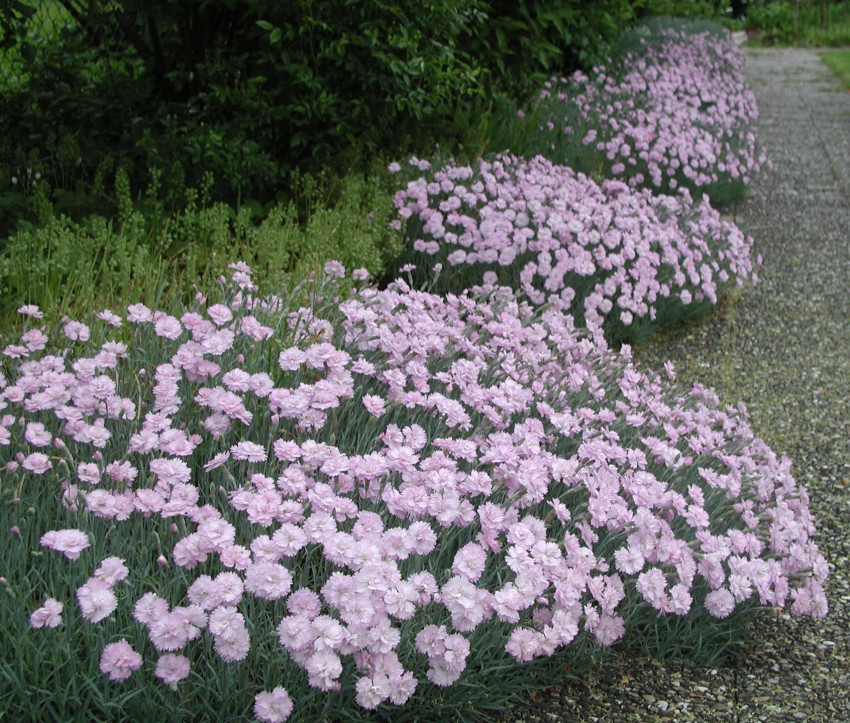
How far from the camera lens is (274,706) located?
5.57 ft

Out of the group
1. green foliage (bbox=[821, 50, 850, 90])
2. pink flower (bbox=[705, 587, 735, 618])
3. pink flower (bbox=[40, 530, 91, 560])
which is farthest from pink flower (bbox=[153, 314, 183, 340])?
green foliage (bbox=[821, 50, 850, 90])

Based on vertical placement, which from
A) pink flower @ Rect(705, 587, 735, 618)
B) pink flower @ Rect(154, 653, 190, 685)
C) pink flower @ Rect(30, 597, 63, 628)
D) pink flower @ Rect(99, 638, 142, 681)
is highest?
pink flower @ Rect(30, 597, 63, 628)

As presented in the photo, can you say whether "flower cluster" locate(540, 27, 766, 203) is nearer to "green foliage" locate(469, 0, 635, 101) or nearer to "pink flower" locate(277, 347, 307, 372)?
"green foliage" locate(469, 0, 635, 101)

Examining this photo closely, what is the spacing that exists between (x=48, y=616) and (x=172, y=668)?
0.85 feet

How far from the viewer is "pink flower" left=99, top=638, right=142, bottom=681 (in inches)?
64.7

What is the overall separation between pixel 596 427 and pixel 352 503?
42.6 inches

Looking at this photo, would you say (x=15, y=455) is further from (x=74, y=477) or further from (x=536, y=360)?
(x=536, y=360)

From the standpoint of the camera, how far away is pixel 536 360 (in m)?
3.07

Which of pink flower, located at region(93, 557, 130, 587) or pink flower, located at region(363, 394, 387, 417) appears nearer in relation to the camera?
pink flower, located at region(93, 557, 130, 587)

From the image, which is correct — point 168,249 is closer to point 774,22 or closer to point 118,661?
point 118,661

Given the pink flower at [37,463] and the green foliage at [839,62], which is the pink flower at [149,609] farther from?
the green foliage at [839,62]

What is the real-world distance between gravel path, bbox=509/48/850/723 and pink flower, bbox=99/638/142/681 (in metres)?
0.95

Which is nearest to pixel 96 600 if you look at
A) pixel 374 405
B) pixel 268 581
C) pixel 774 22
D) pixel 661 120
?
pixel 268 581

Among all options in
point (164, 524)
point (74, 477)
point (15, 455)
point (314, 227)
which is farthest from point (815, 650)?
point (314, 227)
